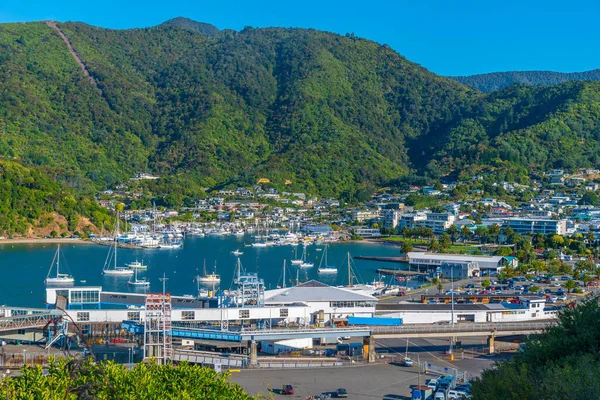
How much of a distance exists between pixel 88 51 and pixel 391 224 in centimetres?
7854

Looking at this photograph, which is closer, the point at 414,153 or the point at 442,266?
the point at 442,266

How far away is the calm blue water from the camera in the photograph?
39.5 meters

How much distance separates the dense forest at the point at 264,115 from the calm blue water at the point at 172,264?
766 inches

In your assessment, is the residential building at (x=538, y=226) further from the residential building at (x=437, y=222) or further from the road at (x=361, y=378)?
the road at (x=361, y=378)

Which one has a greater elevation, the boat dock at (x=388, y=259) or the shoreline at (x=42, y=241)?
the shoreline at (x=42, y=241)

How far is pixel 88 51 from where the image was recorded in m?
132

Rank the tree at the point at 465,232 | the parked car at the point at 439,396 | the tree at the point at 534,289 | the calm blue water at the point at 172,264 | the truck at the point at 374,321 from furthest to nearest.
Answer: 1. the tree at the point at 465,232
2. the calm blue water at the point at 172,264
3. the tree at the point at 534,289
4. the truck at the point at 374,321
5. the parked car at the point at 439,396

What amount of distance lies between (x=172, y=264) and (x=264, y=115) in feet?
244

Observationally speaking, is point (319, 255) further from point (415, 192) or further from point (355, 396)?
point (355, 396)

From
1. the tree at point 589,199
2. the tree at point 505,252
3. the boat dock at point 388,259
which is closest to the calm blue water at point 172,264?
the boat dock at point 388,259

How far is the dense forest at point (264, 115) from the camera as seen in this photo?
91.8 m

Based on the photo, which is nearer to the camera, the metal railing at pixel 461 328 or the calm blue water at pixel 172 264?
the metal railing at pixel 461 328

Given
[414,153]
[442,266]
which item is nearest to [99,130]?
[414,153]

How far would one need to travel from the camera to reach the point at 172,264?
164ft
